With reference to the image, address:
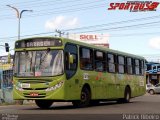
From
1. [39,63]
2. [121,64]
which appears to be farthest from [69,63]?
[121,64]

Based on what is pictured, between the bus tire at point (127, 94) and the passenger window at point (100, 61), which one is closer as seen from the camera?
the passenger window at point (100, 61)

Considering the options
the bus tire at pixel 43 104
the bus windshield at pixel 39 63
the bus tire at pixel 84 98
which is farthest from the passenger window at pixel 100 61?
the bus windshield at pixel 39 63

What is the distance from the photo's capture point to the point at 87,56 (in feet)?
75.4

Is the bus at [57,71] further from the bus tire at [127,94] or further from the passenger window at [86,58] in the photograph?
the bus tire at [127,94]

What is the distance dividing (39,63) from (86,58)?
2.78m

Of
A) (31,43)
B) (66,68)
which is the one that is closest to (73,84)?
(66,68)

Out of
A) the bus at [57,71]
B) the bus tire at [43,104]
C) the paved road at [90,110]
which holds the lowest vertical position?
the paved road at [90,110]

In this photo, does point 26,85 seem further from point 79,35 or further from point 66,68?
point 79,35

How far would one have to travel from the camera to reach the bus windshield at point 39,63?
20.6m

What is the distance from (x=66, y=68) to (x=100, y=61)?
414cm

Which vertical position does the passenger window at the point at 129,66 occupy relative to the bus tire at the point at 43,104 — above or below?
above

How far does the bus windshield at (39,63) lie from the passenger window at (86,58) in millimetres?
1815

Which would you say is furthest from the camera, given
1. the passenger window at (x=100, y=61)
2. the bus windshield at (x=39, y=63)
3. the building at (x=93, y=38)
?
the building at (x=93, y=38)

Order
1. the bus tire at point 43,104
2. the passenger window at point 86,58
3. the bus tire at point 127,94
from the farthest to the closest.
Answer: the bus tire at point 127,94, the bus tire at point 43,104, the passenger window at point 86,58
